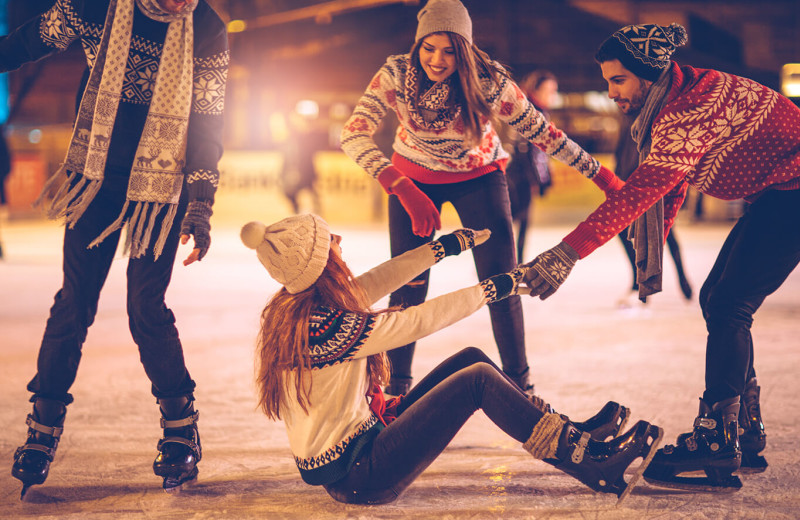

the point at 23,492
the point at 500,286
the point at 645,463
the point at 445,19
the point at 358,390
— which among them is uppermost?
the point at 445,19

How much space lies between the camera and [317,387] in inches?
86.5

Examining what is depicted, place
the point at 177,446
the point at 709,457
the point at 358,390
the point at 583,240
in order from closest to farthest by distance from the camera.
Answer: the point at 358,390 < the point at 583,240 < the point at 709,457 < the point at 177,446

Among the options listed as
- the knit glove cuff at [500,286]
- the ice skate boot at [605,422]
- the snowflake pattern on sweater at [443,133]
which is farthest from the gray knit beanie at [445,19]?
the ice skate boot at [605,422]

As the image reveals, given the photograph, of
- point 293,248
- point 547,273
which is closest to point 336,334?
point 293,248

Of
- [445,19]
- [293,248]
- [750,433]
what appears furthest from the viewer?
[445,19]

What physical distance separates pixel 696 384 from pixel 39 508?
2692mm

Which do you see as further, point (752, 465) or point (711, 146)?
point (752, 465)

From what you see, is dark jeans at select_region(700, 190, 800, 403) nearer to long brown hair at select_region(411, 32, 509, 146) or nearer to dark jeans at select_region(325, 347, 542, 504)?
dark jeans at select_region(325, 347, 542, 504)

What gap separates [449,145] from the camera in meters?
3.01

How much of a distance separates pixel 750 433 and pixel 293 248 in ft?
5.31

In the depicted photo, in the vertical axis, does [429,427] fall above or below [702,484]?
above

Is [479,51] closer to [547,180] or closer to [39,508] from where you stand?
[39,508]

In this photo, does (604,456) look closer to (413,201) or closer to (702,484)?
(702,484)

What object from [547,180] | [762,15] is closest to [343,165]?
[547,180]
